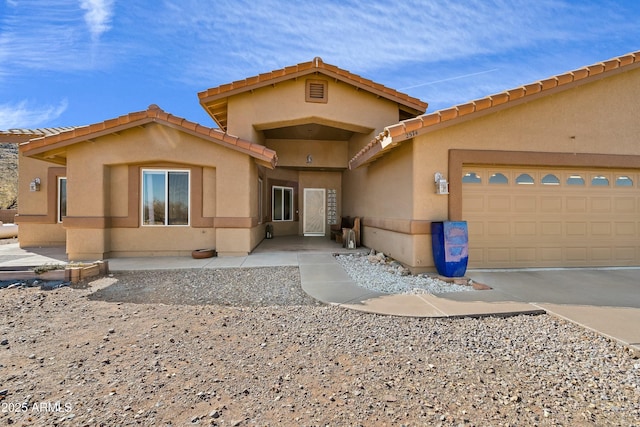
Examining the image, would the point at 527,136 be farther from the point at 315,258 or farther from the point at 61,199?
the point at 61,199

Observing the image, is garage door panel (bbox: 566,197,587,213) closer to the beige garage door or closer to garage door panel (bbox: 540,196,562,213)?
the beige garage door

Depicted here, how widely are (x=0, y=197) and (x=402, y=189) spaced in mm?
39043

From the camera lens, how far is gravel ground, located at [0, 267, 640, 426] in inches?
92.0

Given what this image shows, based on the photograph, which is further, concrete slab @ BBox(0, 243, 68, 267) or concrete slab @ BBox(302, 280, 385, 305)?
concrete slab @ BBox(0, 243, 68, 267)

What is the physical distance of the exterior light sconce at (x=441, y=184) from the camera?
262 inches

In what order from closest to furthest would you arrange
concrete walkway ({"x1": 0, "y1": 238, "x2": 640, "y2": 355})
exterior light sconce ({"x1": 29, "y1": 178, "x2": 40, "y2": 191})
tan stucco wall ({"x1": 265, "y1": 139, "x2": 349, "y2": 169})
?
1. concrete walkway ({"x1": 0, "y1": 238, "x2": 640, "y2": 355})
2. exterior light sconce ({"x1": 29, "y1": 178, "x2": 40, "y2": 191})
3. tan stucco wall ({"x1": 265, "y1": 139, "x2": 349, "y2": 169})

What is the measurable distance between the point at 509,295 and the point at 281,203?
11.4m

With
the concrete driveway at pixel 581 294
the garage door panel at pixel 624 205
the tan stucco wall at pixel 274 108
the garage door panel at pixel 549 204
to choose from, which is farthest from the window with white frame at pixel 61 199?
the garage door panel at pixel 624 205

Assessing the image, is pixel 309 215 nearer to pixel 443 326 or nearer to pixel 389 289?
pixel 389 289

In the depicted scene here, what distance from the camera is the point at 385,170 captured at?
890cm

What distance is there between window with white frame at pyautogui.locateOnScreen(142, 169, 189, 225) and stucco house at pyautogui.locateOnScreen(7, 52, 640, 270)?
0.11 feet

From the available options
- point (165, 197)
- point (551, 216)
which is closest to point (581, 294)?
point (551, 216)

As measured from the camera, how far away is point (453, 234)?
6.51 metres

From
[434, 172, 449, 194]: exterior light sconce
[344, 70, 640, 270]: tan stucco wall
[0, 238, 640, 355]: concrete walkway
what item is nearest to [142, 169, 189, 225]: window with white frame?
[0, 238, 640, 355]: concrete walkway
